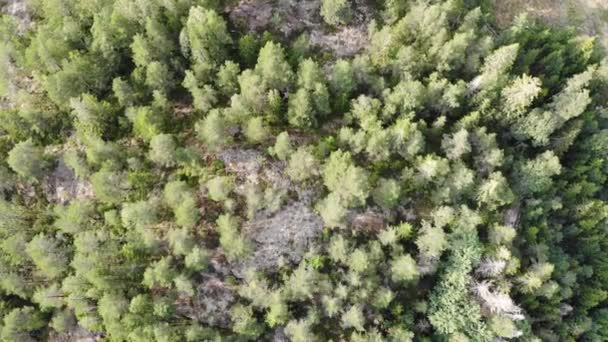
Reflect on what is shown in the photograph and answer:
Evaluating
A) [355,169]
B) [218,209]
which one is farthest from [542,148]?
[218,209]

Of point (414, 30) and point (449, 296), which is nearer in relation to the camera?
point (449, 296)

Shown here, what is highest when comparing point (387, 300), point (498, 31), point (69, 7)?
point (69, 7)

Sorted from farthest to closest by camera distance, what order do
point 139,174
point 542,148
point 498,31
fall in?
point 498,31
point 542,148
point 139,174

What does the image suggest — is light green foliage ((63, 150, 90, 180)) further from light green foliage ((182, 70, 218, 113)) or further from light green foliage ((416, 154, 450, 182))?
light green foliage ((416, 154, 450, 182))

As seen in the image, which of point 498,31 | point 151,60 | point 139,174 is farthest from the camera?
point 498,31

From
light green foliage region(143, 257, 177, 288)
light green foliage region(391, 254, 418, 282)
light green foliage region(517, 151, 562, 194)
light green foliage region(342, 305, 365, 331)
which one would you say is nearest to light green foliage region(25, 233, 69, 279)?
light green foliage region(143, 257, 177, 288)

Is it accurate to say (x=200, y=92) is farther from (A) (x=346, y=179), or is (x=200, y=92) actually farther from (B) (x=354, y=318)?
(B) (x=354, y=318)

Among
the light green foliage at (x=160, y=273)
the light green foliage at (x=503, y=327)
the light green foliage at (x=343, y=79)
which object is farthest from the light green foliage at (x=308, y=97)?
the light green foliage at (x=503, y=327)

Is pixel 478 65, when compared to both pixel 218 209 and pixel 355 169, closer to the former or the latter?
pixel 355 169
